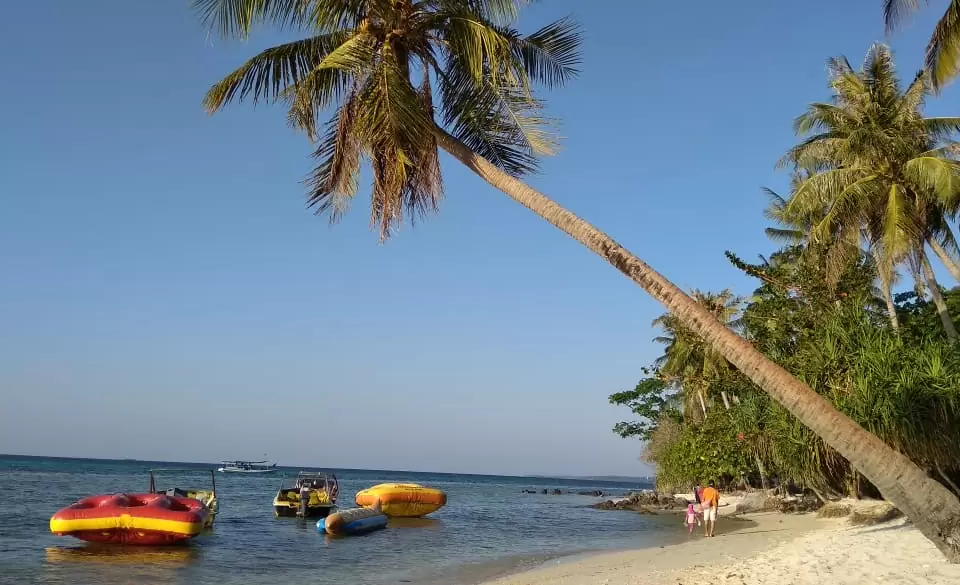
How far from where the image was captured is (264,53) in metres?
9.93

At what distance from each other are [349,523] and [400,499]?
8.11m

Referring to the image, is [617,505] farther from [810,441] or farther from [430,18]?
[430,18]

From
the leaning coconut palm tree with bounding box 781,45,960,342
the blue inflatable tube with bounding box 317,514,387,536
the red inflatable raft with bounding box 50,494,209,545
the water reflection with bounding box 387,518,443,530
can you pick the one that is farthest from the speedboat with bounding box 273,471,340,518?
the leaning coconut palm tree with bounding box 781,45,960,342

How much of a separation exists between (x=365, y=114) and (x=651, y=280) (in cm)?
436

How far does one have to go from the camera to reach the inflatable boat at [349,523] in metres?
23.5

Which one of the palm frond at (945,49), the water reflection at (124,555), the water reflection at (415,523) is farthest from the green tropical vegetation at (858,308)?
the water reflection at (124,555)

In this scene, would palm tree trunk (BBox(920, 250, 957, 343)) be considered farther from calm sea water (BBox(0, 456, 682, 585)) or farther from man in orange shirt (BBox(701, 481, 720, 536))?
calm sea water (BBox(0, 456, 682, 585))

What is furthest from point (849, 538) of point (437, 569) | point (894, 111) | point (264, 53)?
point (264, 53)

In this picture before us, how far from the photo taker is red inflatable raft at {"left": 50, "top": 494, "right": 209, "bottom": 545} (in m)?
18.4

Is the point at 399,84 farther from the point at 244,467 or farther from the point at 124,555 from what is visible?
the point at 244,467

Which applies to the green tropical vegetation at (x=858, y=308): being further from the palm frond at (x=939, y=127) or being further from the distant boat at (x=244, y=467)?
→ the distant boat at (x=244, y=467)

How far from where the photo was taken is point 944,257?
18.9 meters

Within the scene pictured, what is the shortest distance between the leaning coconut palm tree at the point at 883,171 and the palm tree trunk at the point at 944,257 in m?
0.19

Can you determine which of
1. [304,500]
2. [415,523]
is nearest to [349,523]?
[415,523]
